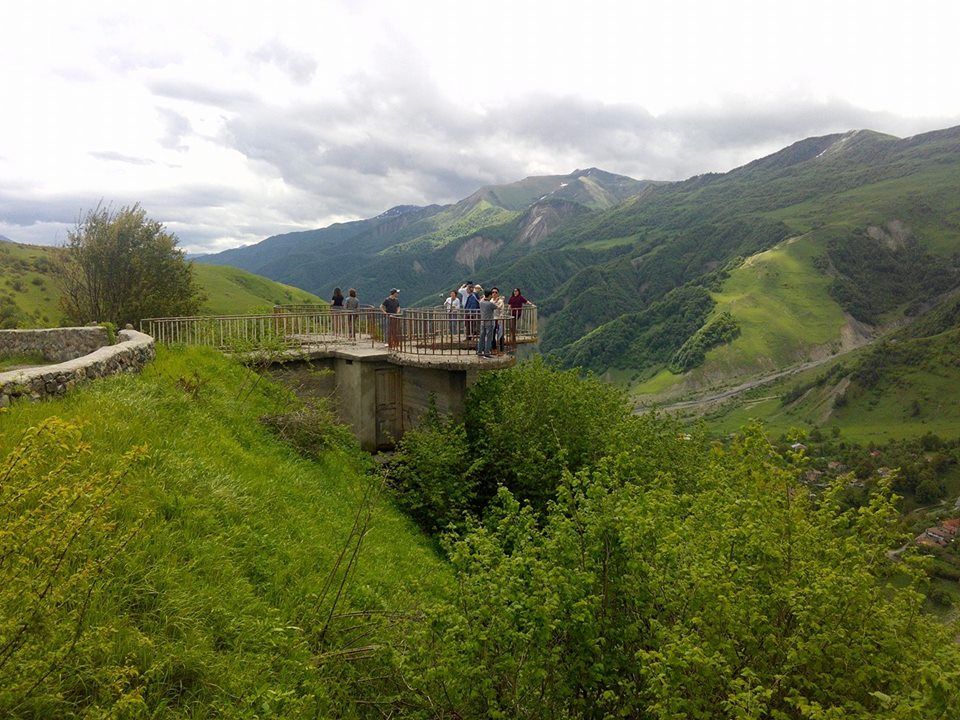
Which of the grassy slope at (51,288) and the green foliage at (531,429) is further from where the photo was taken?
the grassy slope at (51,288)

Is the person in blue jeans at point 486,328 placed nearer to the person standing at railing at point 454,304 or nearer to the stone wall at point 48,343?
the person standing at railing at point 454,304

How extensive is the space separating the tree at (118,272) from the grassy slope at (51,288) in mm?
4728

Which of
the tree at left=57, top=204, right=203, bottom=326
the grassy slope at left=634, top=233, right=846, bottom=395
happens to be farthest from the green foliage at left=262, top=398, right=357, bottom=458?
the grassy slope at left=634, top=233, right=846, bottom=395

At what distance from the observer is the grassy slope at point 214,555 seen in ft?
15.6

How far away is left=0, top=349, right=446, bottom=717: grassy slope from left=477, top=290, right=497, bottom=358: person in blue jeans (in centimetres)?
549

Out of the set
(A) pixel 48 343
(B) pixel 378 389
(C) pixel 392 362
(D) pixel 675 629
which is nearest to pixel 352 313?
(B) pixel 378 389

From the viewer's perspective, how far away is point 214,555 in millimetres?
6441

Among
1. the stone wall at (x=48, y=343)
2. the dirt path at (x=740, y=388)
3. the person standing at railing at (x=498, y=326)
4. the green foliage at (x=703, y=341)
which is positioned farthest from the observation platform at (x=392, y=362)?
the green foliage at (x=703, y=341)

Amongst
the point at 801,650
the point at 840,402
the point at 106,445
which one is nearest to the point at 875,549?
the point at 801,650

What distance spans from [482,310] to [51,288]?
213 ft

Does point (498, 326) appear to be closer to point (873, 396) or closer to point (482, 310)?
point (482, 310)

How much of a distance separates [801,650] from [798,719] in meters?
0.59

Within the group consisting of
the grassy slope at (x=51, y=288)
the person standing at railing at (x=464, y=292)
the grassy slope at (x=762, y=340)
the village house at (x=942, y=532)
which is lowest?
the village house at (x=942, y=532)

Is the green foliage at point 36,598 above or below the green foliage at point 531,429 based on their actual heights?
above
